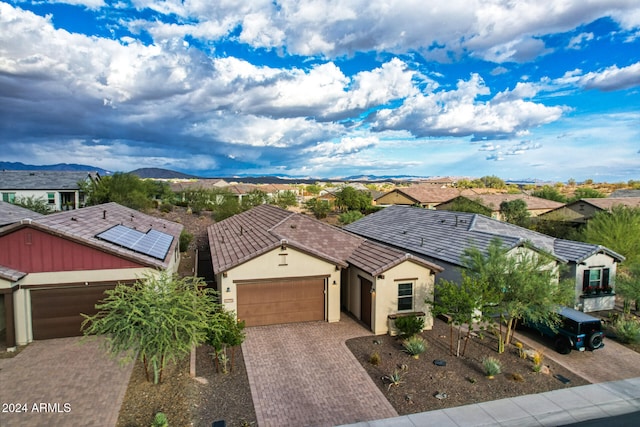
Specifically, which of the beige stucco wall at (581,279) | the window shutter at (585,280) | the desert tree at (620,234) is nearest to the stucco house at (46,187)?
the beige stucco wall at (581,279)

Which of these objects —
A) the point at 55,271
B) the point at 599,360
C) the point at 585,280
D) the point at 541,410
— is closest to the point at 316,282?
the point at 541,410

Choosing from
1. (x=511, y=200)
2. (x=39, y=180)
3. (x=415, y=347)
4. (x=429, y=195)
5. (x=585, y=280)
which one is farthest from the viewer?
(x=429, y=195)

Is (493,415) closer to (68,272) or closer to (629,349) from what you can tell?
(629,349)

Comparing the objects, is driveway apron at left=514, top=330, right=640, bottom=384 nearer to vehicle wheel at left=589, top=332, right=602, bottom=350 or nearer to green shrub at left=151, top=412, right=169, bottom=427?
vehicle wheel at left=589, top=332, right=602, bottom=350

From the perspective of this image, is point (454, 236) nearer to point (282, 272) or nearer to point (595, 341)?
point (595, 341)

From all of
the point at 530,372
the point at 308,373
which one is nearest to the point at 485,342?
the point at 530,372

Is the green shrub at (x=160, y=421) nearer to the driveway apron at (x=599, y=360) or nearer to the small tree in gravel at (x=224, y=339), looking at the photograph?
the small tree in gravel at (x=224, y=339)

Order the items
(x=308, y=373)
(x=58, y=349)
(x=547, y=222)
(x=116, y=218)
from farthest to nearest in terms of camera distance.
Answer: (x=547, y=222) < (x=116, y=218) < (x=58, y=349) < (x=308, y=373)

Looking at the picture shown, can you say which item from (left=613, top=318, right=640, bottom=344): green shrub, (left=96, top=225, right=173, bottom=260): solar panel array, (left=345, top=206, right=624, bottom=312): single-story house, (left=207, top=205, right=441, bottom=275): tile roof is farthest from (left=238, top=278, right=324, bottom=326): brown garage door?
(left=613, top=318, right=640, bottom=344): green shrub
